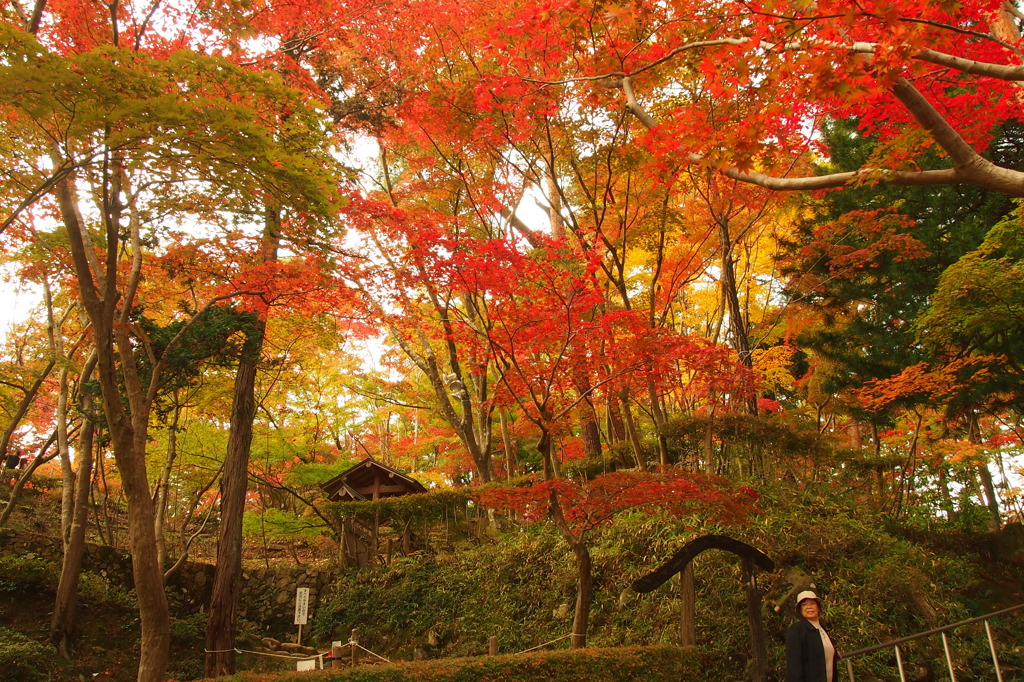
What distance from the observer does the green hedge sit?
16.5 feet

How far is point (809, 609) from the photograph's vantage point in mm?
4219

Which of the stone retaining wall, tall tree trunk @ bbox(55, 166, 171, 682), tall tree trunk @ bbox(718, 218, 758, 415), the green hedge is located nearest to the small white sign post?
the stone retaining wall

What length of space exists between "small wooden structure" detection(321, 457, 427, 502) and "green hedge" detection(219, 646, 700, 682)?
24.0ft

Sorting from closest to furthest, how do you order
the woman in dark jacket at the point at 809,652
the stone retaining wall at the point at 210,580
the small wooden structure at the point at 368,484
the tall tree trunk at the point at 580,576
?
the woman in dark jacket at the point at 809,652
the tall tree trunk at the point at 580,576
the stone retaining wall at the point at 210,580
the small wooden structure at the point at 368,484

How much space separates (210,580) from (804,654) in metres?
11.1

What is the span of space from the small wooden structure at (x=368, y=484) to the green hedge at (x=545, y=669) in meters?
7.32

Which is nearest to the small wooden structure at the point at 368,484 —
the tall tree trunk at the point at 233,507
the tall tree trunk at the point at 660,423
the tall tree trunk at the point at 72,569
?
the tall tree trunk at the point at 233,507

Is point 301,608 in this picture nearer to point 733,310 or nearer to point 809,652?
point 809,652

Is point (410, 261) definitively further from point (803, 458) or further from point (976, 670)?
point (976, 670)

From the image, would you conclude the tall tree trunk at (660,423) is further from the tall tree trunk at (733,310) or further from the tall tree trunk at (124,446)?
the tall tree trunk at (124,446)

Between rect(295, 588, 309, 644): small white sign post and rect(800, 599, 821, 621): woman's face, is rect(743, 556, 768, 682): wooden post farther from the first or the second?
rect(295, 588, 309, 644): small white sign post

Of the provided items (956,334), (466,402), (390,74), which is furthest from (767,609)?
(390,74)

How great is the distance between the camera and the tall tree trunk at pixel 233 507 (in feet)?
28.8

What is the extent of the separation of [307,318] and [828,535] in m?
8.41
